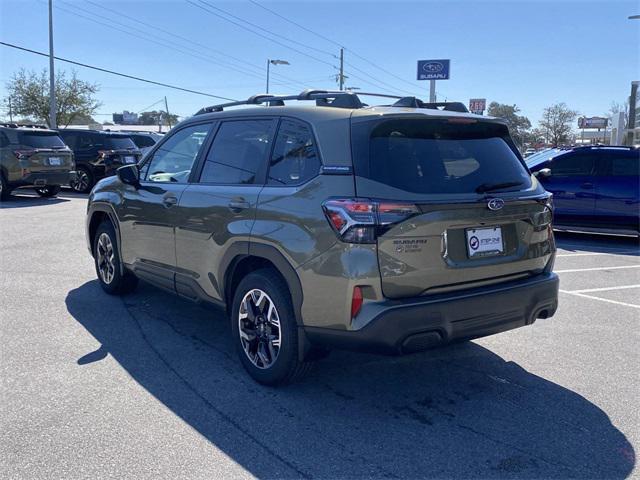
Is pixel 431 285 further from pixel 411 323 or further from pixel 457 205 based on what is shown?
pixel 457 205

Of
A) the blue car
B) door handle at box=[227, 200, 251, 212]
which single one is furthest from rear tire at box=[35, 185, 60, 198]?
door handle at box=[227, 200, 251, 212]

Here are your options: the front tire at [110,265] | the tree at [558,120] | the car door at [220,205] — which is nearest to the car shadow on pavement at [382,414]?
the car door at [220,205]

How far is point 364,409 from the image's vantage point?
3.59 meters

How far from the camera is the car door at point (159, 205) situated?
474cm

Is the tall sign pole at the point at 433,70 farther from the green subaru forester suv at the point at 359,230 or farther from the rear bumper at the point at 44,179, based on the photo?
the green subaru forester suv at the point at 359,230

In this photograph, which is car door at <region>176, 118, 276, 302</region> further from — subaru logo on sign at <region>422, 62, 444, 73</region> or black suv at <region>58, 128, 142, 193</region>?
subaru logo on sign at <region>422, 62, 444, 73</region>

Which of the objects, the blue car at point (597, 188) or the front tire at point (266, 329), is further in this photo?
the blue car at point (597, 188)

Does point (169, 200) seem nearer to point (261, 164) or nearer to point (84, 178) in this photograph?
point (261, 164)

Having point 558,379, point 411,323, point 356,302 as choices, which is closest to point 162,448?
point 356,302

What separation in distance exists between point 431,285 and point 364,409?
90 centimetres

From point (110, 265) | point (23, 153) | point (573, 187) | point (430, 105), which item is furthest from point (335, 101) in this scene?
point (23, 153)

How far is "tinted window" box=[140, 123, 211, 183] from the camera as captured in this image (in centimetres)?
473

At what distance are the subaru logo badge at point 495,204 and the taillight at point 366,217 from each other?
1.92 ft

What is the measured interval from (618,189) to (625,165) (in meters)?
0.46
